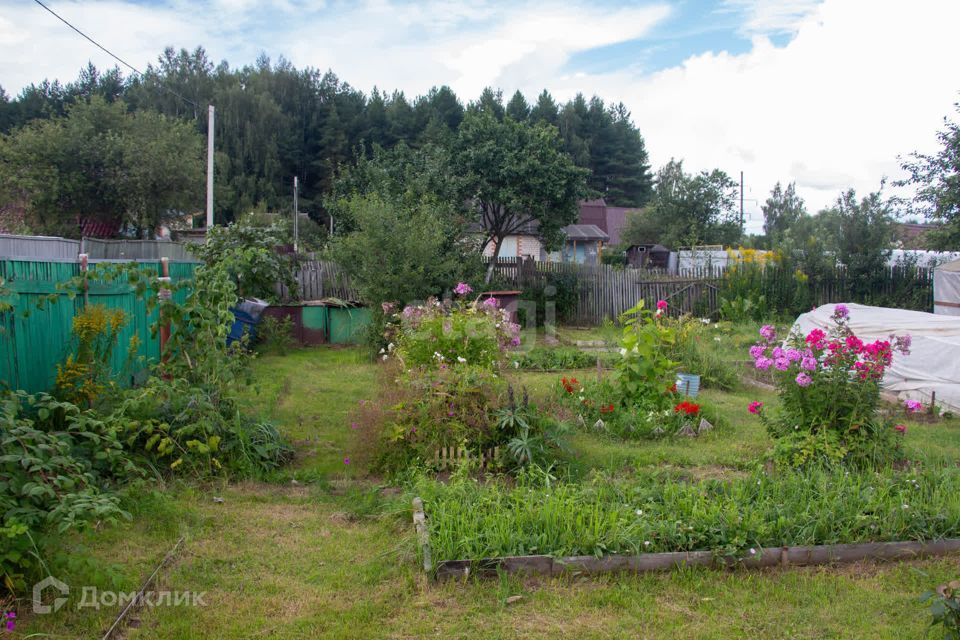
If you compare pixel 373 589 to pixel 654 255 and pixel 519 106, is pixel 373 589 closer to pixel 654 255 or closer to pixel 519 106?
pixel 654 255

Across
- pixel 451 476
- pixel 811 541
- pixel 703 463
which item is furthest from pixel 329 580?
pixel 703 463

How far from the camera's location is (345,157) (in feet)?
155

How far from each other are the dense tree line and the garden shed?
86.3 feet

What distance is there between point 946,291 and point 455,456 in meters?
17.0

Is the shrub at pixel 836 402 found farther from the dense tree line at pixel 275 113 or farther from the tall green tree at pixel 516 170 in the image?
the dense tree line at pixel 275 113

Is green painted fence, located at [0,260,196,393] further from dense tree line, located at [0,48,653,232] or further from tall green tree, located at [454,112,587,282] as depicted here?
dense tree line, located at [0,48,653,232]

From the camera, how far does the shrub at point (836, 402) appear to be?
5648 millimetres

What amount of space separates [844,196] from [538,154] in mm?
8519

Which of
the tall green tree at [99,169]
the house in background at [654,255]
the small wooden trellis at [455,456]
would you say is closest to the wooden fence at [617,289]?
the small wooden trellis at [455,456]

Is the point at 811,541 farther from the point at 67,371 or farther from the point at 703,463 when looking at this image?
the point at 67,371

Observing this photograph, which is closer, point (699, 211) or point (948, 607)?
point (948, 607)

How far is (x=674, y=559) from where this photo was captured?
4.06 m

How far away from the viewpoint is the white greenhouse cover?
29.2 ft

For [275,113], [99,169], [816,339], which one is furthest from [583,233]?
[816,339]
